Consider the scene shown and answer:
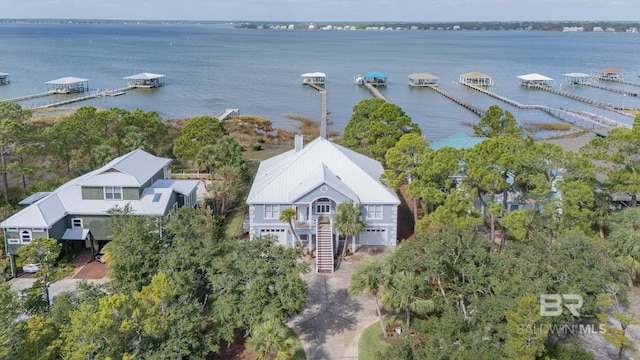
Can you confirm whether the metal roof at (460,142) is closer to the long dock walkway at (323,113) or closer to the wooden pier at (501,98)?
the long dock walkway at (323,113)

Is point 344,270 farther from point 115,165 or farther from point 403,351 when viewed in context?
point 115,165

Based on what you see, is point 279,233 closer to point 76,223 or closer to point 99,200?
point 99,200

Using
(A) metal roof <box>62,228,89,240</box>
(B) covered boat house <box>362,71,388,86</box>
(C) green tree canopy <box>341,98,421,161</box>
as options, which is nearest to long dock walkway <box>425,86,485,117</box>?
(B) covered boat house <box>362,71,388,86</box>

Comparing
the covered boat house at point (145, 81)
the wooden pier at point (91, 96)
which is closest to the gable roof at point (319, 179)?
the wooden pier at point (91, 96)

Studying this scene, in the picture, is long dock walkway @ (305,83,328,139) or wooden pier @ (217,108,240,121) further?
wooden pier @ (217,108,240,121)

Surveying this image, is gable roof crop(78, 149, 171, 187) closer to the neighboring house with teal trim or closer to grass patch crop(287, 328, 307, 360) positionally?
the neighboring house with teal trim

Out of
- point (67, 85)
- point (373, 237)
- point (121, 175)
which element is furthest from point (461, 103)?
point (67, 85)
